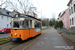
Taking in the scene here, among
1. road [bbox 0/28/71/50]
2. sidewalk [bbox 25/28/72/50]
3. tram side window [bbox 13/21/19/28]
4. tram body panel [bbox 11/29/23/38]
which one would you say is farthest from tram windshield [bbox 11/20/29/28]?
sidewalk [bbox 25/28/72/50]

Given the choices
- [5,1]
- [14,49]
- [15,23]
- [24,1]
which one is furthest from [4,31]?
[14,49]

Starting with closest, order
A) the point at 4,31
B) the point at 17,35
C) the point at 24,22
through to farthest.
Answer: the point at 17,35 < the point at 24,22 < the point at 4,31

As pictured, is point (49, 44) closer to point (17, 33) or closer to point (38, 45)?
point (38, 45)

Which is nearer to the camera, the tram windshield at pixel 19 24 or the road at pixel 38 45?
the road at pixel 38 45

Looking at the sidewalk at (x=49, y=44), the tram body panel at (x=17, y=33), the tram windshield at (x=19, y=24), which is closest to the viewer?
the sidewalk at (x=49, y=44)

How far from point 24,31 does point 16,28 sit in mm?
969

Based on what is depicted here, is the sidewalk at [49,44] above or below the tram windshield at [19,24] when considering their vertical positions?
below

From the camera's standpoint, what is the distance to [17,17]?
346 inches

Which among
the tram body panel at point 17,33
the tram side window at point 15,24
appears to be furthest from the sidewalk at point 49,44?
the tram side window at point 15,24

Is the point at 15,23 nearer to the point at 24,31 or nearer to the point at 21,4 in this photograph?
the point at 24,31

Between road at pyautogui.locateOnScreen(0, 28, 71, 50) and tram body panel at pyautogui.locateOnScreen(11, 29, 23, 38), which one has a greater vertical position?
Result: tram body panel at pyautogui.locateOnScreen(11, 29, 23, 38)

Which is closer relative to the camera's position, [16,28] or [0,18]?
[16,28]

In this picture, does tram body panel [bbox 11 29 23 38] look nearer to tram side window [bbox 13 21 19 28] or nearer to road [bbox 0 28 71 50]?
tram side window [bbox 13 21 19 28]

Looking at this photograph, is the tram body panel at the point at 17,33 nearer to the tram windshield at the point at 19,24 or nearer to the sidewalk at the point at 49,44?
the tram windshield at the point at 19,24
